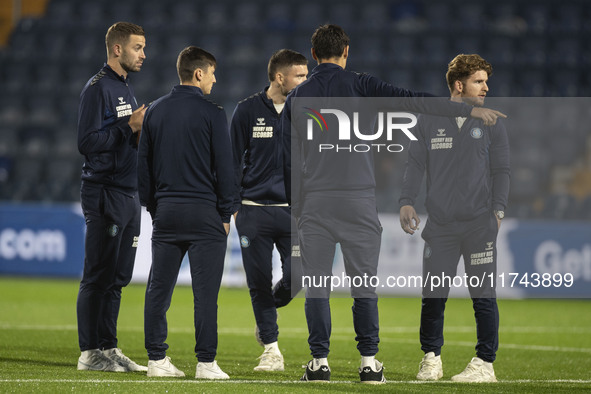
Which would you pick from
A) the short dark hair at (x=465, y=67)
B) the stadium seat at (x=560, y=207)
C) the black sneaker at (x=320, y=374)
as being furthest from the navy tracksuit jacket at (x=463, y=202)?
the stadium seat at (x=560, y=207)

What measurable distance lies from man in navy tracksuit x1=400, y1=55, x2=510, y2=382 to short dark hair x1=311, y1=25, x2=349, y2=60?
92 cm

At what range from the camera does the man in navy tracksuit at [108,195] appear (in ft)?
19.1

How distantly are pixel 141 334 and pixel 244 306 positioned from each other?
3.06 meters

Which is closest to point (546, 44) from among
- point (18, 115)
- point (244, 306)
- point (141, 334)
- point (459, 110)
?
point (244, 306)

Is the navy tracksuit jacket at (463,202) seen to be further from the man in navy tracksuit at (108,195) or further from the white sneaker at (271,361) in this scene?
the man in navy tracksuit at (108,195)

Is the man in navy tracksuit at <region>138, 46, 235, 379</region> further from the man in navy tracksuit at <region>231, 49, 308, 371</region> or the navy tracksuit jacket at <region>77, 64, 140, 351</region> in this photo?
the man in navy tracksuit at <region>231, 49, 308, 371</region>

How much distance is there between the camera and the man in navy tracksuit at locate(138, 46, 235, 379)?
17.3 feet

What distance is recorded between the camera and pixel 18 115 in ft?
59.7

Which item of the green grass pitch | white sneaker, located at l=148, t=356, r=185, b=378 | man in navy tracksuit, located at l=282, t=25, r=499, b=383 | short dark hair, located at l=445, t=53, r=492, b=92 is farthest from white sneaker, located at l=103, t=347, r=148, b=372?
short dark hair, located at l=445, t=53, r=492, b=92

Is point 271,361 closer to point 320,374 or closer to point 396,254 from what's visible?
point 320,374

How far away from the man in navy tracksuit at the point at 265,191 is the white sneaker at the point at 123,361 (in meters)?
0.93

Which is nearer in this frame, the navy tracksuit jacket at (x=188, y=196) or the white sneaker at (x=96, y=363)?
the navy tracksuit jacket at (x=188, y=196)

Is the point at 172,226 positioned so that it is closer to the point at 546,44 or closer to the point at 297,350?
the point at 297,350

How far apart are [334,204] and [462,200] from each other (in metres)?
0.99
